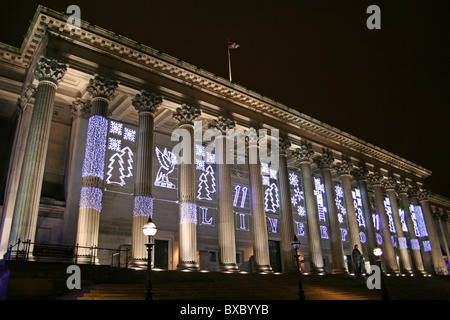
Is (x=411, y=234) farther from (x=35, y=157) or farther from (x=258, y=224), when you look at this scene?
(x=35, y=157)

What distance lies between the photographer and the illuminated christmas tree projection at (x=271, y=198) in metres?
37.2

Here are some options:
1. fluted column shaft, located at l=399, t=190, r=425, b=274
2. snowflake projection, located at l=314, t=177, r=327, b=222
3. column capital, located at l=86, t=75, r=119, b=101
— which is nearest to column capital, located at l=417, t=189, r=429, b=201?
fluted column shaft, located at l=399, t=190, r=425, b=274

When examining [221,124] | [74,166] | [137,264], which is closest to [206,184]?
[221,124]

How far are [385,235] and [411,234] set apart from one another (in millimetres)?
7265

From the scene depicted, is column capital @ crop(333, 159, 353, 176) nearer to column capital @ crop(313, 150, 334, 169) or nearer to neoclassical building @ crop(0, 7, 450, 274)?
neoclassical building @ crop(0, 7, 450, 274)

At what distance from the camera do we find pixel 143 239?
21766 millimetres

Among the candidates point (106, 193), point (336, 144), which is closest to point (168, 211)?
point (106, 193)

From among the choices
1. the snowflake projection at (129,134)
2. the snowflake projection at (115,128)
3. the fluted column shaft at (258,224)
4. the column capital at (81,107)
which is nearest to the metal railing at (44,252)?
the column capital at (81,107)

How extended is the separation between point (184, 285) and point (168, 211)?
12.6 meters

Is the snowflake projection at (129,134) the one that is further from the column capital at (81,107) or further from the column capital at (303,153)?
the column capital at (303,153)

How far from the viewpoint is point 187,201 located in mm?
24438

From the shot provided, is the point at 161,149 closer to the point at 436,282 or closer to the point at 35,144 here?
the point at 35,144

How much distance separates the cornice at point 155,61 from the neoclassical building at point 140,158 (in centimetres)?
8

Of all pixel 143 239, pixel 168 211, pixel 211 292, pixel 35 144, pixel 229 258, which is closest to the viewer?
pixel 211 292
